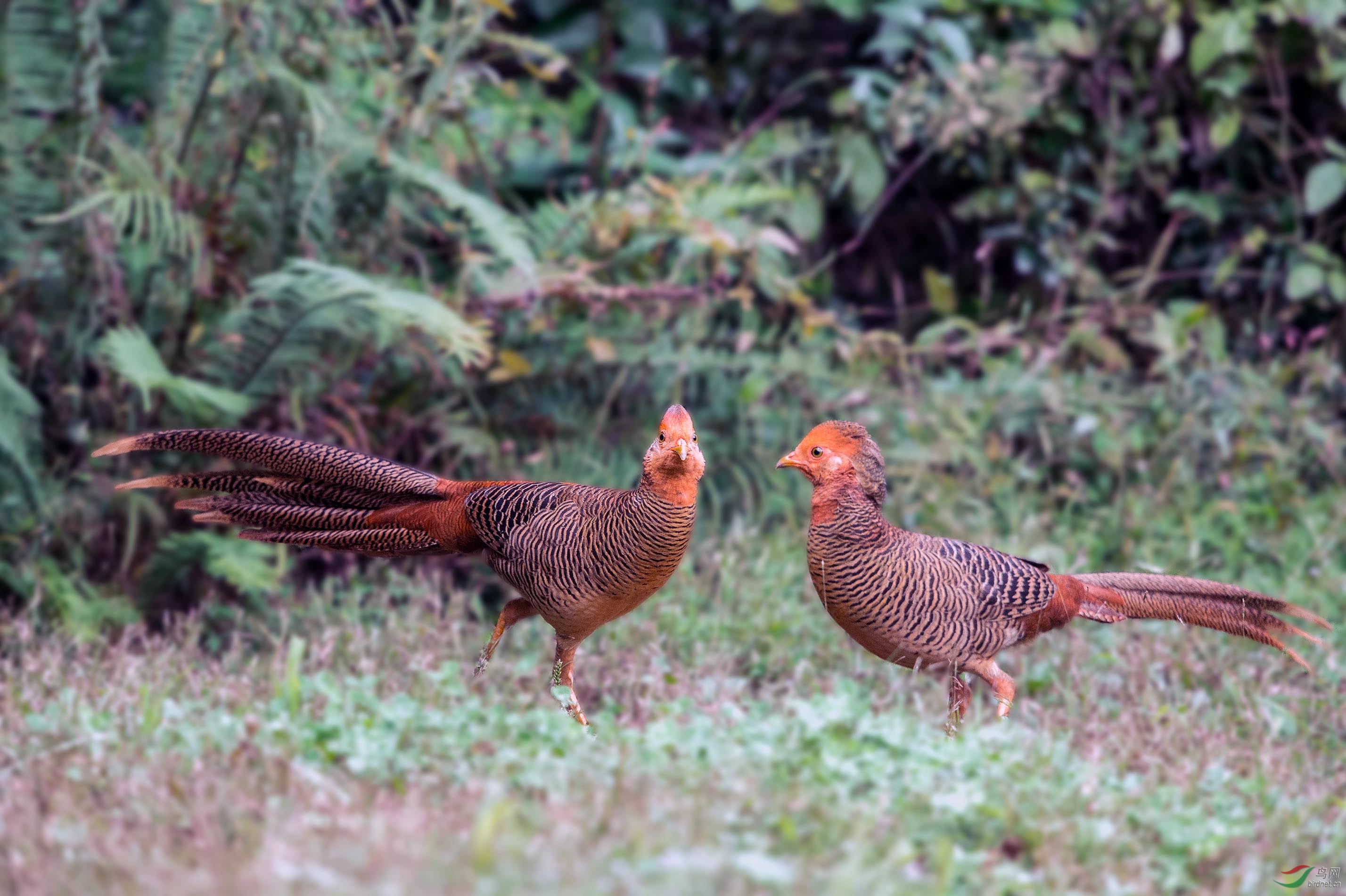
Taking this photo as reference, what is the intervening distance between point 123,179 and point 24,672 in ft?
6.14

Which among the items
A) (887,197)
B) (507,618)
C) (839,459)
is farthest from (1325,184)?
(507,618)

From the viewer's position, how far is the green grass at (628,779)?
2.47 metres

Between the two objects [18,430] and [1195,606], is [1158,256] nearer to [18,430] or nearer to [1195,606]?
[1195,606]

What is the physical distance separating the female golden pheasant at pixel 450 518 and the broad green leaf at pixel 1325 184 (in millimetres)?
4703

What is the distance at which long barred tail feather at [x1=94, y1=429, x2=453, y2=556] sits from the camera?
3.82 metres

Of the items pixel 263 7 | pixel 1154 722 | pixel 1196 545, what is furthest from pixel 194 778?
pixel 1196 545

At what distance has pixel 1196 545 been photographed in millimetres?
5680

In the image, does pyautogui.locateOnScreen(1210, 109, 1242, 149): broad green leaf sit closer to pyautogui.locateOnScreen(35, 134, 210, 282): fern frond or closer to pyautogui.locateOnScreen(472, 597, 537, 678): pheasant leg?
pyautogui.locateOnScreen(472, 597, 537, 678): pheasant leg

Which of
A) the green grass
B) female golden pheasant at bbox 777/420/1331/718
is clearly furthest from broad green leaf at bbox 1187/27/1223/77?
female golden pheasant at bbox 777/420/1331/718

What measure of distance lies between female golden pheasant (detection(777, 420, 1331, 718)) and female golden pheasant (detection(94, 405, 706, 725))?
0.40 m

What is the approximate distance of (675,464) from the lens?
3.32m

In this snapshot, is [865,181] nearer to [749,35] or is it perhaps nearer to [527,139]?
[749,35]

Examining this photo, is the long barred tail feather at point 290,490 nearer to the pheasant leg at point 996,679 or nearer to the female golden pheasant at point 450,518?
the female golden pheasant at point 450,518

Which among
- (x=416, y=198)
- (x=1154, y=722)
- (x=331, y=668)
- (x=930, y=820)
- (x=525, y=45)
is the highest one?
(x=525, y=45)
